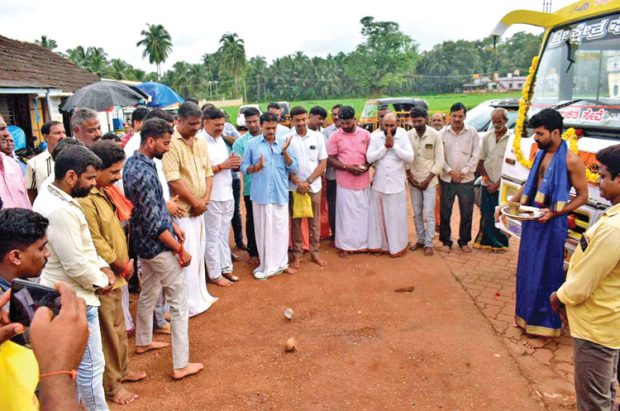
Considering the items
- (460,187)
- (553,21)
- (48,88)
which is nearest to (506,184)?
(460,187)

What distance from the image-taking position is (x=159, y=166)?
4023 millimetres

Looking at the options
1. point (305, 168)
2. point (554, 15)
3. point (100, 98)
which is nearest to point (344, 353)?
point (305, 168)

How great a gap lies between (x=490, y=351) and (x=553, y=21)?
3.31 m

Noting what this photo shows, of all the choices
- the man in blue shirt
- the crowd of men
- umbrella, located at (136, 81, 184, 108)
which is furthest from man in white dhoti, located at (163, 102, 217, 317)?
umbrella, located at (136, 81, 184, 108)

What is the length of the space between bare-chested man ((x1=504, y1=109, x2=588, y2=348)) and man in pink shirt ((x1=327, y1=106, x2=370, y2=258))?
2.40 metres

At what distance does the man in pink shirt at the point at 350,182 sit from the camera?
232 inches

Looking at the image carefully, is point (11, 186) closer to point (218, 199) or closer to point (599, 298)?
point (218, 199)

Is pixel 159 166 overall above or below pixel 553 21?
below

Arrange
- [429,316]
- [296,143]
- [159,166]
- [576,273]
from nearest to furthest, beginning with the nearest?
1. [576,273]
2. [159,166]
3. [429,316]
4. [296,143]

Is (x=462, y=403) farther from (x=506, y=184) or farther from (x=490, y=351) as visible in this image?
(x=506, y=184)

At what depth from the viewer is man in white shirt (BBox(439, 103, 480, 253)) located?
5.89m

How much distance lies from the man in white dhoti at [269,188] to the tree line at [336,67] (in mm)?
47322

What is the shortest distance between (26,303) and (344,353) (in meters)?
2.67

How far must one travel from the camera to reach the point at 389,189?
19.4 feet
